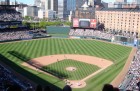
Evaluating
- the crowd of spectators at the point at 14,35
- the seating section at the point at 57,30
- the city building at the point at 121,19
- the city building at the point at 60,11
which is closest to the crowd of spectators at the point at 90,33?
the seating section at the point at 57,30

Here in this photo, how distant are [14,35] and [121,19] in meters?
43.5

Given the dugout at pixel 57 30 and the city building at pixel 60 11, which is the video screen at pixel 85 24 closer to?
the dugout at pixel 57 30

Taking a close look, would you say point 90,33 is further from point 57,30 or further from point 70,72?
point 70,72

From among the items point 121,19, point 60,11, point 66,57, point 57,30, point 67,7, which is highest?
point 67,7

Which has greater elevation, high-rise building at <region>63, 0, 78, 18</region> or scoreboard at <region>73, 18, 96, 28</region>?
high-rise building at <region>63, 0, 78, 18</region>

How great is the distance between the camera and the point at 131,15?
88.1m

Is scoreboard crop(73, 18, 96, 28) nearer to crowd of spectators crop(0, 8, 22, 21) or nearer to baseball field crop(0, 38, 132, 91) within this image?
baseball field crop(0, 38, 132, 91)

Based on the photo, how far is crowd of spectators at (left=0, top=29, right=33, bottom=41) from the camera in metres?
72.6

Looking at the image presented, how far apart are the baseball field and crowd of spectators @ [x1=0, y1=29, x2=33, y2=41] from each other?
7.20m

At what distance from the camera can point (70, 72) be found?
3903 centimetres

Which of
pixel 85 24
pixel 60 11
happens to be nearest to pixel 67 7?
pixel 60 11

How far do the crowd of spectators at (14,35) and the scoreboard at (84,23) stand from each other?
19050mm

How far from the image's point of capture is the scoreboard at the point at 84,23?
8606cm

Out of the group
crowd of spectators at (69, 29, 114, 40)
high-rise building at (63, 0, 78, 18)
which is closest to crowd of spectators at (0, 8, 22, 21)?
crowd of spectators at (69, 29, 114, 40)
